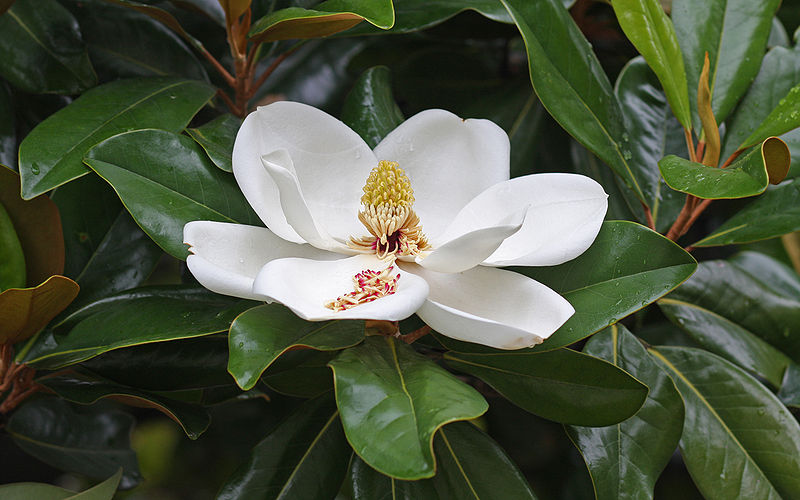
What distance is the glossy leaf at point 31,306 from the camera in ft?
2.35

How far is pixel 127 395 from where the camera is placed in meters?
0.75

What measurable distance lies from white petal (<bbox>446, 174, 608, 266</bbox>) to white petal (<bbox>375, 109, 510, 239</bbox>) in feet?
0.19

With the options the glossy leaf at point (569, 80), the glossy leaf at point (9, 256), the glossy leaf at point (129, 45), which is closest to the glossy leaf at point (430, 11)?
the glossy leaf at point (569, 80)

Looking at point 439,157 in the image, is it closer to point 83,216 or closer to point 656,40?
point 656,40

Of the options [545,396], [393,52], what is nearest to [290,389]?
[545,396]

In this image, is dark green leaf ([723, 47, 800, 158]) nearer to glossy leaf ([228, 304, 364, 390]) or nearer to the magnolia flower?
the magnolia flower

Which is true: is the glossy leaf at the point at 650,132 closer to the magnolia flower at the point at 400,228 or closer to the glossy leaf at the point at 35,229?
the magnolia flower at the point at 400,228

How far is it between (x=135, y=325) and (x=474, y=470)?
388 millimetres

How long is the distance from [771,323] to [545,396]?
0.48 m

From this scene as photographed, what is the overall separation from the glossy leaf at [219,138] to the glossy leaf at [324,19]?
4.2 inches

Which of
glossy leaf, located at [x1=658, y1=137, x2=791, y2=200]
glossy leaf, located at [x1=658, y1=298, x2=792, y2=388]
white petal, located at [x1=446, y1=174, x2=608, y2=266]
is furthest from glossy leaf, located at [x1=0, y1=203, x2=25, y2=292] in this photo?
glossy leaf, located at [x1=658, y1=298, x2=792, y2=388]

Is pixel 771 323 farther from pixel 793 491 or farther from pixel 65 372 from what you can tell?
pixel 65 372

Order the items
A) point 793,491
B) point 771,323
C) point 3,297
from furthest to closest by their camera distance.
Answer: point 771,323 < point 793,491 < point 3,297

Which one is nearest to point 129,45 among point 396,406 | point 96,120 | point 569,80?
point 96,120
